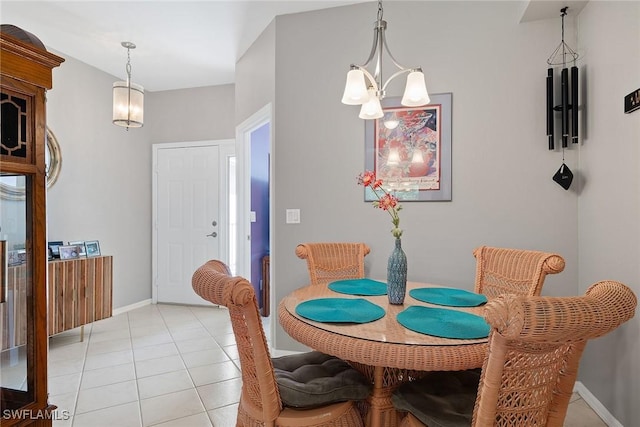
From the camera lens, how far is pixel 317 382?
1.40 m

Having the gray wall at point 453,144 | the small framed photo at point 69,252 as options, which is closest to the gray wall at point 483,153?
the gray wall at point 453,144

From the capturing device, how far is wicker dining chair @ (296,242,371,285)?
242 centimetres

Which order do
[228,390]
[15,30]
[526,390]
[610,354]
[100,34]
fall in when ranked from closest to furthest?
[526,390] → [15,30] → [610,354] → [228,390] → [100,34]

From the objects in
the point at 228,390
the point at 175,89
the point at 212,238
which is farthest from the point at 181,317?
the point at 175,89

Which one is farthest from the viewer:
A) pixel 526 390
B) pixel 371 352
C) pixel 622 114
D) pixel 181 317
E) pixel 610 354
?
pixel 181 317

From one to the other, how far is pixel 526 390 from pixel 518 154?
1981 millimetres

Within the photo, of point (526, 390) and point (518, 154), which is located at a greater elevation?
point (518, 154)

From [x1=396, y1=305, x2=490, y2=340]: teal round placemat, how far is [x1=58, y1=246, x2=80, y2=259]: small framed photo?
328 cm

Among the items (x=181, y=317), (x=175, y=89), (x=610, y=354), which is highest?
(x=175, y=89)

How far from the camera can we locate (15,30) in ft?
4.57

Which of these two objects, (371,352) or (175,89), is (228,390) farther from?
(175,89)

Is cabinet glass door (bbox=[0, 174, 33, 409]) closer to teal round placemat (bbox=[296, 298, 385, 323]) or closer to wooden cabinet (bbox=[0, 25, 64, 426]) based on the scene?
wooden cabinet (bbox=[0, 25, 64, 426])

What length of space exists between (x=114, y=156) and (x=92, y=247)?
117cm

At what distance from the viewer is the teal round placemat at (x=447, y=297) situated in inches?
66.1
